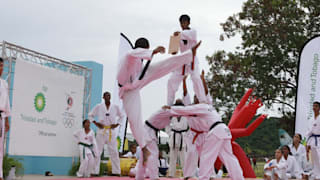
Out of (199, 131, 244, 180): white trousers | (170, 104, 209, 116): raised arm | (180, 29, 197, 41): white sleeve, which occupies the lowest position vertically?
(199, 131, 244, 180): white trousers

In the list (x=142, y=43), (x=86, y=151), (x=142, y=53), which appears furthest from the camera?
(x=86, y=151)

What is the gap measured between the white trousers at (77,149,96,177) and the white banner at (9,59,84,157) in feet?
2.22

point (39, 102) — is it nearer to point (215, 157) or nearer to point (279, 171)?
point (215, 157)

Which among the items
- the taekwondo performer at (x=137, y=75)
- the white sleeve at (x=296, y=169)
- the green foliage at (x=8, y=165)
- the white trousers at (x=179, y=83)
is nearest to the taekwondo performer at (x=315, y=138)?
the white sleeve at (x=296, y=169)

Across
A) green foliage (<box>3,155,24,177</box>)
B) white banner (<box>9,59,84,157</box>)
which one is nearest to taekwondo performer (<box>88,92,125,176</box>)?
white banner (<box>9,59,84,157</box>)

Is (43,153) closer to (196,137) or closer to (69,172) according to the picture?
(69,172)

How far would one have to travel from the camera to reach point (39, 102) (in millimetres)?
8094

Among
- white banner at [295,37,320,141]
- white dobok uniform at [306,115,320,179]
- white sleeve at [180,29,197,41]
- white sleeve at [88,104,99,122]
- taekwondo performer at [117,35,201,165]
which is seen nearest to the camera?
taekwondo performer at [117,35,201,165]

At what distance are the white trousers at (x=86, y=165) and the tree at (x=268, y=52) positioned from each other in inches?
274

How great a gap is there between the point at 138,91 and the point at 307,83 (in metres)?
6.57

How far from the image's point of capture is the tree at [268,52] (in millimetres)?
13734

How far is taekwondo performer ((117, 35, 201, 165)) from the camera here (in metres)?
4.91

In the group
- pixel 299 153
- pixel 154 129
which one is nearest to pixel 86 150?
pixel 154 129

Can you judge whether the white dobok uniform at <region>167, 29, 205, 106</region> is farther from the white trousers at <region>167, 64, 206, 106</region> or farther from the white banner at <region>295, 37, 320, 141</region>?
the white banner at <region>295, 37, 320, 141</region>
